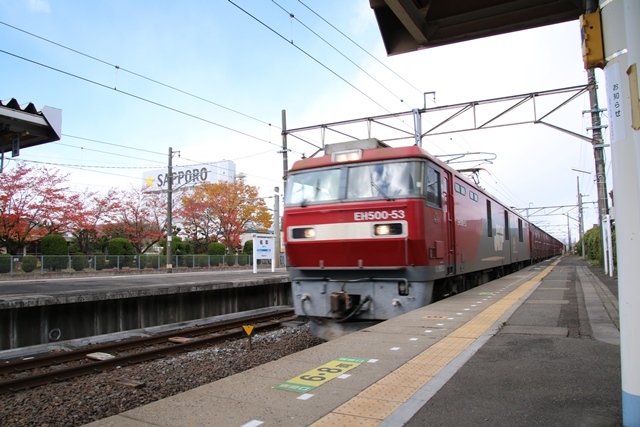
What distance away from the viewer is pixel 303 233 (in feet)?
30.3

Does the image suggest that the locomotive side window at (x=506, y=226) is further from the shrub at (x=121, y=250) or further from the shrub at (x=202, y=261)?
the shrub at (x=202, y=261)

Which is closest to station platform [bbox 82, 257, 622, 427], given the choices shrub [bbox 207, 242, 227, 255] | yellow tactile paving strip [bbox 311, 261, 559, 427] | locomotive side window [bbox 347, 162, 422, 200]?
yellow tactile paving strip [bbox 311, 261, 559, 427]

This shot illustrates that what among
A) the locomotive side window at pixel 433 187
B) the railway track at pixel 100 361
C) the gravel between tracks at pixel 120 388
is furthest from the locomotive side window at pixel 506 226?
the gravel between tracks at pixel 120 388

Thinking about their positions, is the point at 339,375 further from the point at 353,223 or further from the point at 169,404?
the point at 353,223

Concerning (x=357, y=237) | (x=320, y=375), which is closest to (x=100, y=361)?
(x=357, y=237)

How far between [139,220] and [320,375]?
40.9 m

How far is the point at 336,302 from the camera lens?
8.62 m

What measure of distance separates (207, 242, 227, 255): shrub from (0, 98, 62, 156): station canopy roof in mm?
33777

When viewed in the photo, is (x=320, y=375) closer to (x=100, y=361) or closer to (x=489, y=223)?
(x=100, y=361)

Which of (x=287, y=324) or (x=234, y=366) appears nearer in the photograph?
(x=234, y=366)

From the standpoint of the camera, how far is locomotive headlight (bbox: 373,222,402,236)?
8.32m

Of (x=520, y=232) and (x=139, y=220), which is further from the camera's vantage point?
(x=139, y=220)

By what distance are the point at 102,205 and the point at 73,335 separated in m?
30.1

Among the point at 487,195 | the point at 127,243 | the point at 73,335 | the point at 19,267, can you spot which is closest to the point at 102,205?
the point at 127,243
